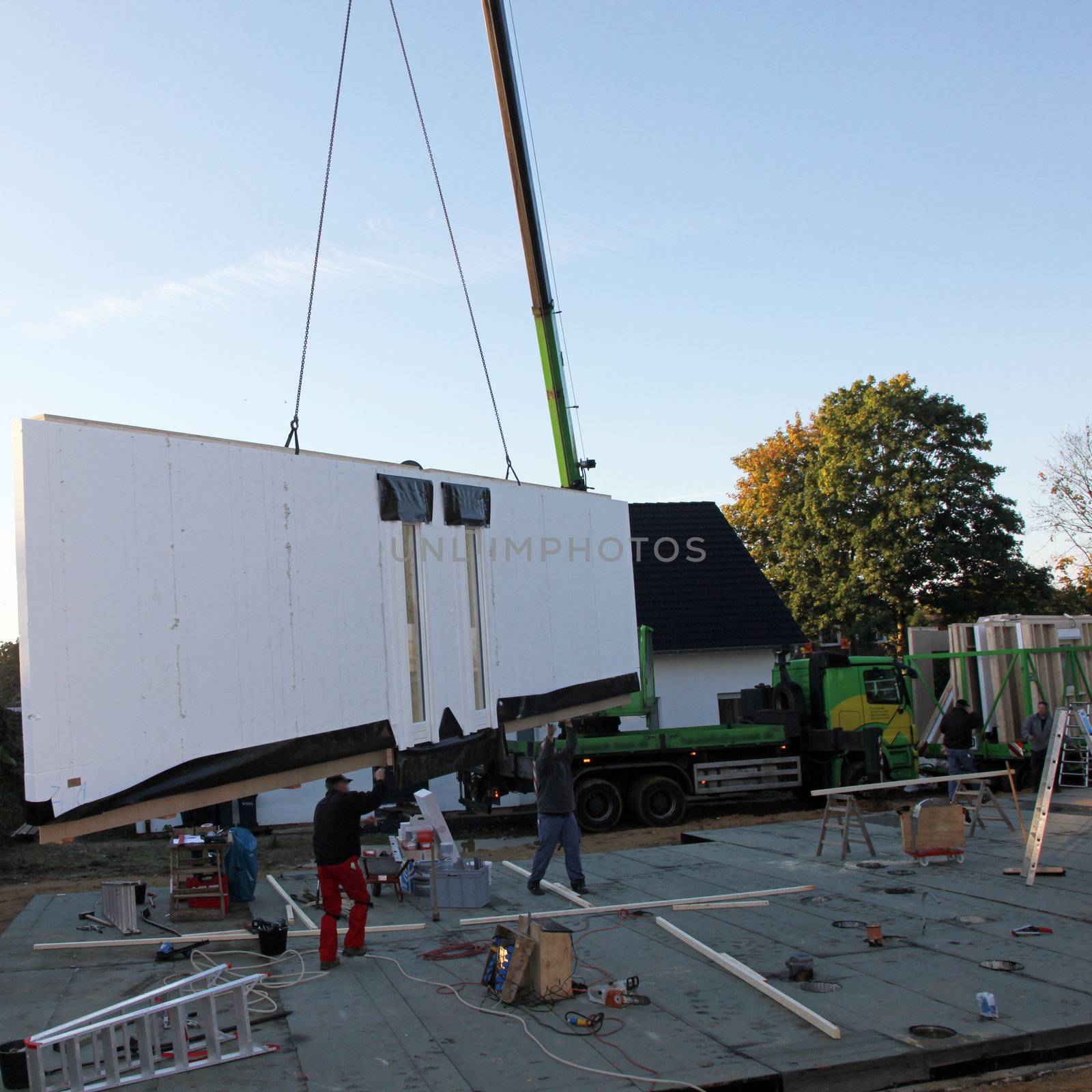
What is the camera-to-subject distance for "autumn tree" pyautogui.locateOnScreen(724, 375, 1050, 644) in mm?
32562

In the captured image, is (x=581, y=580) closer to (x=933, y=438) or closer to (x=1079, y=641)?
(x=1079, y=641)

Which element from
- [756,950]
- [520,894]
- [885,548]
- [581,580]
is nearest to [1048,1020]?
[756,950]

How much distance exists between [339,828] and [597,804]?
8827mm

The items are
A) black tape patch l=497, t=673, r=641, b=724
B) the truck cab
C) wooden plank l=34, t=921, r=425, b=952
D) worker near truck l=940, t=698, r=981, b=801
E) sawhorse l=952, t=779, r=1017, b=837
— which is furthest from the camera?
the truck cab

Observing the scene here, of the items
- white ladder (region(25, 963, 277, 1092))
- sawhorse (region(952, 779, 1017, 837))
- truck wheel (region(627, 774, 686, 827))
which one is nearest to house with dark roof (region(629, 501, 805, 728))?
truck wheel (region(627, 774, 686, 827))

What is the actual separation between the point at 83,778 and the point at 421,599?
101 inches

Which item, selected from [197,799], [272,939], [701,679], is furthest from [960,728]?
[197,799]

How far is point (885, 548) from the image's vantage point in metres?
33.0

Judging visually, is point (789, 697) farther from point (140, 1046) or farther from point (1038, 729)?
point (140, 1046)

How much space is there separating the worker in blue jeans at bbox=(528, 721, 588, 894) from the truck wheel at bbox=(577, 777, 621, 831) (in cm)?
552

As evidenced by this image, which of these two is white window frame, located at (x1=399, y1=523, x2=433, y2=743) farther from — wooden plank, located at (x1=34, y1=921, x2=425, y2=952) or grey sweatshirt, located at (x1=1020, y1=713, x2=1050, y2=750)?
grey sweatshirt, located at (x1=1020, y1=713, x2=1050, y2=750)

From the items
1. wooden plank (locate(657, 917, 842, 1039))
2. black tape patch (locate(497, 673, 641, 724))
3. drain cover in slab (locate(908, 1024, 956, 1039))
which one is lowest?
drain cover in slab (locate(908, 1024, 956, 1039))

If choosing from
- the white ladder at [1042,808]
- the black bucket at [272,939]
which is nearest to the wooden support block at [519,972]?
the black bucket at [272,939]

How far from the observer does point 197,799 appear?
5801 mm
